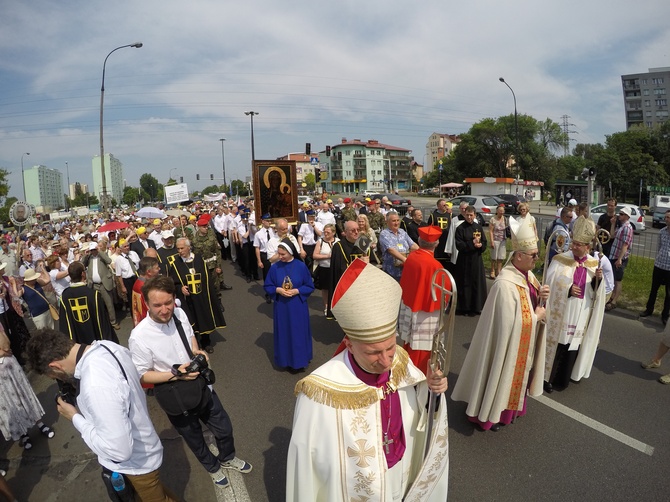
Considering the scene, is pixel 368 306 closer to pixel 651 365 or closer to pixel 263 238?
pixel 651 365

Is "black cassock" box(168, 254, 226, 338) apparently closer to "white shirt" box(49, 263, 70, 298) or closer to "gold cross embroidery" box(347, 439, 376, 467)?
"white shirt" box(49, 263, 70, 298)

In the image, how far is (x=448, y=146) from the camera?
111 metres

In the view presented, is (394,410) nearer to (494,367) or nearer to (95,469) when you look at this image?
(494,367)

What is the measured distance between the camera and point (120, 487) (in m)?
2.32

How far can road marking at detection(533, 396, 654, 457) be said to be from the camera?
3482 mm

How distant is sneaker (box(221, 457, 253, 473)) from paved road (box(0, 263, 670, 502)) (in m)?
0.06

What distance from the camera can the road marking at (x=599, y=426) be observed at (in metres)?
3.48

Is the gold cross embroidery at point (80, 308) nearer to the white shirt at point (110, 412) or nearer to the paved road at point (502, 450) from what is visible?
the paved road at point (502, 450)

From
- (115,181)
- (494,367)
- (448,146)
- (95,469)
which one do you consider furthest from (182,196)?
(115,181)

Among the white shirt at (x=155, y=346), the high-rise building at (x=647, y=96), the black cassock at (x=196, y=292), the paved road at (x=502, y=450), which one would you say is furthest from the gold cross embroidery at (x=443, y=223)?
the high-rise building at (x=647, y=96)

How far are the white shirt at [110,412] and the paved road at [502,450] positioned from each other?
3.73 ft

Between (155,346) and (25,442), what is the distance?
97.7 inches

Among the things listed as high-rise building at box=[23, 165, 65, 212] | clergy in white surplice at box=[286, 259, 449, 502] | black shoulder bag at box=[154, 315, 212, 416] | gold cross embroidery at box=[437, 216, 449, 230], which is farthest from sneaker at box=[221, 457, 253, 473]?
high-rise building at box=[23, 165, 65, 212]

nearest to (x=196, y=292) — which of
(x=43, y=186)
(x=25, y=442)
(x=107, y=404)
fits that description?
(x=25, y=442)
